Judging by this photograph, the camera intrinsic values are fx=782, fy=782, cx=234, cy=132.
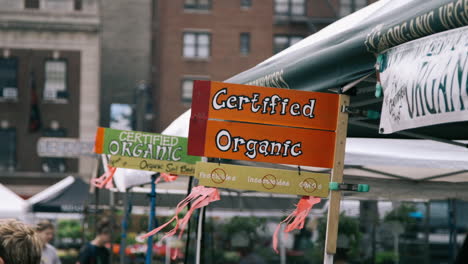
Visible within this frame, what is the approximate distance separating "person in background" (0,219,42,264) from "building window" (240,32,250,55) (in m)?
45.4

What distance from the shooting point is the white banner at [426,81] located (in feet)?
10.1

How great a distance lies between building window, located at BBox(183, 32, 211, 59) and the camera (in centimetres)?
4766

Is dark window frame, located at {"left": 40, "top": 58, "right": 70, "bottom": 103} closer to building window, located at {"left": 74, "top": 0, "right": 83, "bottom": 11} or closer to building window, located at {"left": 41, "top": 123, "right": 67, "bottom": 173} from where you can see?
building window, located at {"left": 41, "top": 123, "right": 67, "bottom": 173}

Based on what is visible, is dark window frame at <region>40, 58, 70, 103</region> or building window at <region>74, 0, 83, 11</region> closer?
dark window frame at <region>40, 58, 70, 103</region>

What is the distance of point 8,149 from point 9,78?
12.8 feet

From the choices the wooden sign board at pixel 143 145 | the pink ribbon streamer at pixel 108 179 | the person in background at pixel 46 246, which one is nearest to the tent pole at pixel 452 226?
the wooden sign board at pixel 143 145

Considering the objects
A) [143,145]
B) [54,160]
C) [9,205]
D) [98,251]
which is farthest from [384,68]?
[54,160]

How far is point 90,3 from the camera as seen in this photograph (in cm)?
4284

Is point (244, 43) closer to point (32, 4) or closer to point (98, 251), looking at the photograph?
point (32, 4)

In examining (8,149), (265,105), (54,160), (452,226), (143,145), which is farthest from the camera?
(54,160)

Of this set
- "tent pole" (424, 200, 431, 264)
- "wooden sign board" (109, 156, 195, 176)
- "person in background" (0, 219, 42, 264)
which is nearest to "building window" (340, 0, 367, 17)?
"tent pole" (424, 200, 431, 264)

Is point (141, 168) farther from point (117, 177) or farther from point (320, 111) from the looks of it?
point (320, 111)

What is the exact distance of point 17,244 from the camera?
2832 millimetres

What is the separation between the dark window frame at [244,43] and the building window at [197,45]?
199 centimetres
